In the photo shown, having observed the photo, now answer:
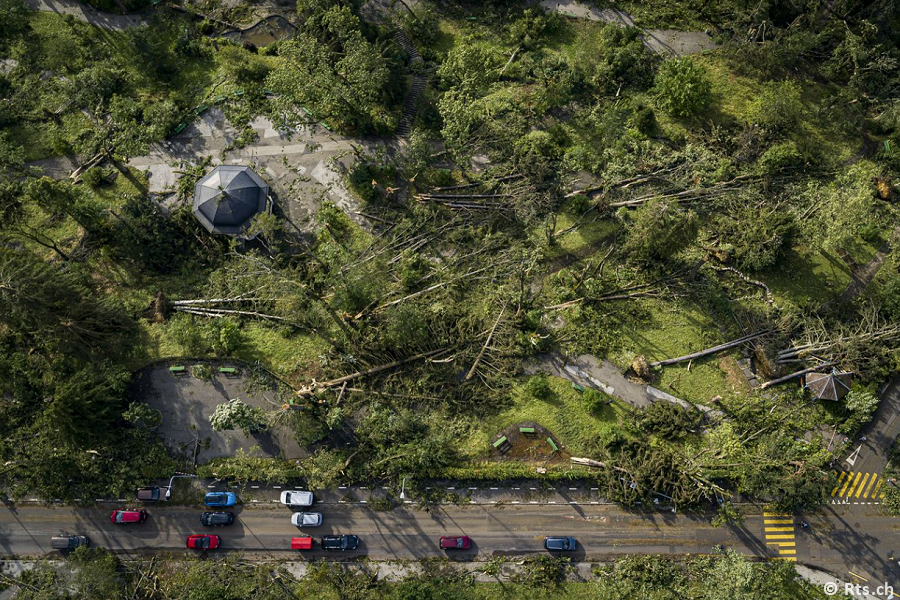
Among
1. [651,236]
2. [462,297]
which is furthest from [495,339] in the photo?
[651,236]

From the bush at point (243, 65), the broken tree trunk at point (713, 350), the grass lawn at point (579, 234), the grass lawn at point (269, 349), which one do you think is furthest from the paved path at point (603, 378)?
the bush at point (243, 65)

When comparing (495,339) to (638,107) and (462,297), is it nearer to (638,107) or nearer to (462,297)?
(462,297)

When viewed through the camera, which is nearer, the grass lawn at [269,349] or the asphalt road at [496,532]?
the asphalt road at [496,532]

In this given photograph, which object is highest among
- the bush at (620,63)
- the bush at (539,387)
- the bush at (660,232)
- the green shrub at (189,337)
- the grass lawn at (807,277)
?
the bush at (620,63)

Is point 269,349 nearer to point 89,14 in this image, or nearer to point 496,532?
point 496,532

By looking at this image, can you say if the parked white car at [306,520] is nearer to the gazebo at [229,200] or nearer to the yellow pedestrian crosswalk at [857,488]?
the gazebo at [229,200]

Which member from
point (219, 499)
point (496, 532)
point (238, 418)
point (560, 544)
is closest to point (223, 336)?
point (238, 418)

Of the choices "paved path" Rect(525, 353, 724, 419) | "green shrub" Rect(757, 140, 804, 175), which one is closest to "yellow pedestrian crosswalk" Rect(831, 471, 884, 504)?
"paved path" Rect(525, 353, 724, 419)
